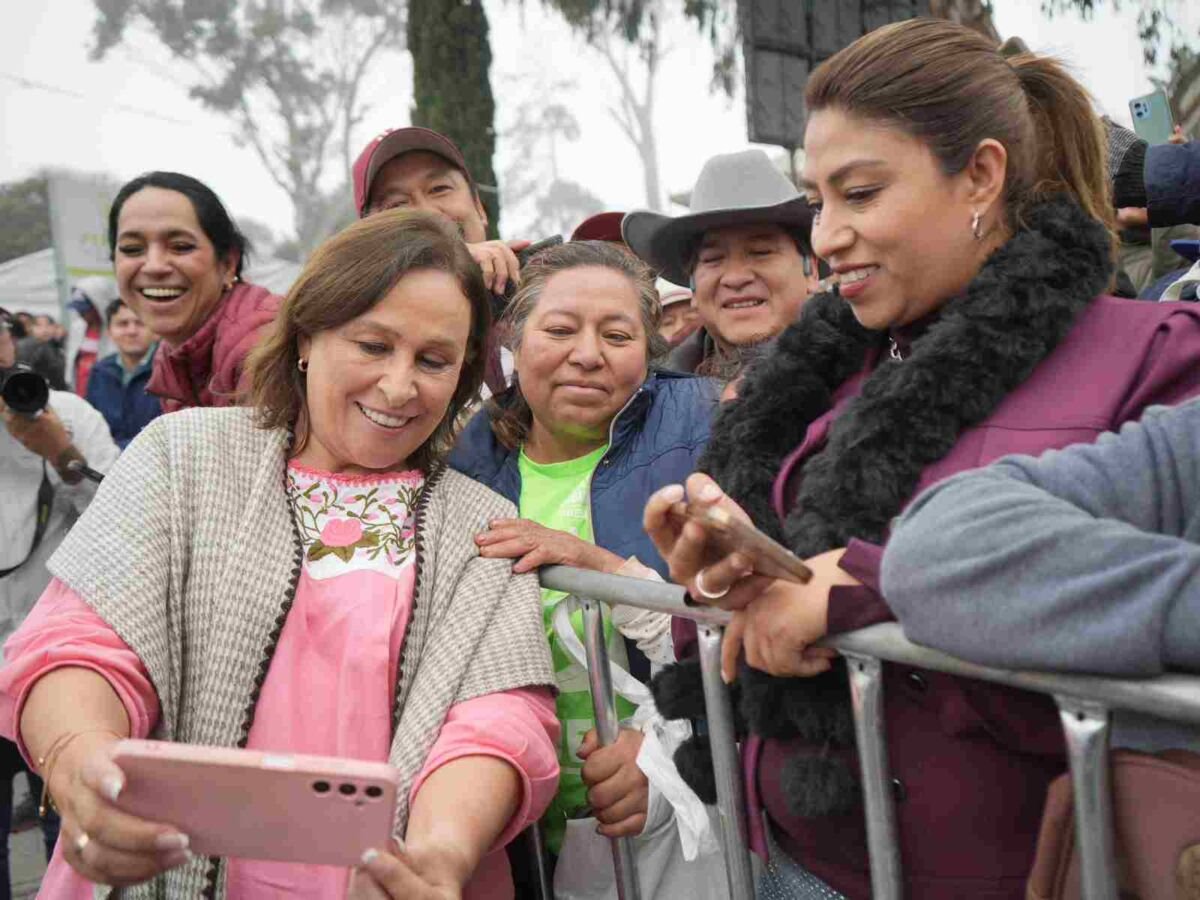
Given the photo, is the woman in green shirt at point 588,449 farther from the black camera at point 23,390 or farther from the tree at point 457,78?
the tree at point 457,78

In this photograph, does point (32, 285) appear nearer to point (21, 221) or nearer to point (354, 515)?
point (21, 221)

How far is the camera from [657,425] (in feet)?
8.48

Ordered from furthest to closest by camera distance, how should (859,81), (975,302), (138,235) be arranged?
(138,235)
(859,81)
(975,302)

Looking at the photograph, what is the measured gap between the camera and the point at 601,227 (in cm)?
371

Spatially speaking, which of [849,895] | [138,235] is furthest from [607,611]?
[138,235]

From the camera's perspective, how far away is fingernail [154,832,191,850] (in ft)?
4.76

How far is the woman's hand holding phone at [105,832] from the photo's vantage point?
4.77 feet

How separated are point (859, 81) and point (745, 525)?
0.79 m

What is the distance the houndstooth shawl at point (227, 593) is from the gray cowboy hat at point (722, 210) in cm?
133

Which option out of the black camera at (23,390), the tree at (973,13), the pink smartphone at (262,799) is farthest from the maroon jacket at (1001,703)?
the tree at (973,13)

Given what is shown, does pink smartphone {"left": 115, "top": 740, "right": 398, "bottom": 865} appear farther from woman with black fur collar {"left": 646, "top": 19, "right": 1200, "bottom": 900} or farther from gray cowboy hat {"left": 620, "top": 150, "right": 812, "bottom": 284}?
gray cowboy hat {"left": 620, "top": 150, "right": 812, "bottom": 284}

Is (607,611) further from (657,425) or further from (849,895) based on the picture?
(849,895)

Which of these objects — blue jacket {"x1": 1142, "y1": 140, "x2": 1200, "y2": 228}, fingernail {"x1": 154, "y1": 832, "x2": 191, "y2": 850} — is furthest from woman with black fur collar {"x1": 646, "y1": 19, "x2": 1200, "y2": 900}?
blue jacket {"x1": 1142, "y1": 140, "x2": 1200, "y2": 228}

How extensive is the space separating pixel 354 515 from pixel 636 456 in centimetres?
63
